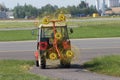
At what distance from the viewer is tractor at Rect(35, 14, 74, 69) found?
722 inches

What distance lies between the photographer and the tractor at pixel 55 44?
18344 millimetres

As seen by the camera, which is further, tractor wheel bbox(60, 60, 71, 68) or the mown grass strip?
the mown grass strip

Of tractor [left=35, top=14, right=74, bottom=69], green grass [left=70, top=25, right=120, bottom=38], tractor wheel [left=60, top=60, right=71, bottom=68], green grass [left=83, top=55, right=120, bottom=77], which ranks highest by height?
tractor [left=35, top=14, right=74, bottom=69]

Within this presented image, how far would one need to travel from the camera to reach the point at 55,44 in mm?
18375

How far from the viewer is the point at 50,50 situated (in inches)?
730

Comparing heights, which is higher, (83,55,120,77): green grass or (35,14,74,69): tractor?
(35,14,74,69): tractor

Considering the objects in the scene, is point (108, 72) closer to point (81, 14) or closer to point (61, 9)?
point (61, 9)

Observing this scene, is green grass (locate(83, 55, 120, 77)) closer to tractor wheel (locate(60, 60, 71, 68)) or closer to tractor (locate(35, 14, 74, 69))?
tractor wheel (locate(60, 60, 71, 68))

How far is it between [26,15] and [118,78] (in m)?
150

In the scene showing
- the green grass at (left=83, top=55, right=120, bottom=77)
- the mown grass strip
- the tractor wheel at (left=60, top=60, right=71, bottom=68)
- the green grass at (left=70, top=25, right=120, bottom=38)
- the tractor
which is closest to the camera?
the green grass at (left=83, top=55, right=120, bottom=77)

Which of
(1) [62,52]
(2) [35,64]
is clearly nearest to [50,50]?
(1) [62,52]

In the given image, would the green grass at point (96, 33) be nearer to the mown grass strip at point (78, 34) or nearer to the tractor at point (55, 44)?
the mown grass strip at point (78, 34)

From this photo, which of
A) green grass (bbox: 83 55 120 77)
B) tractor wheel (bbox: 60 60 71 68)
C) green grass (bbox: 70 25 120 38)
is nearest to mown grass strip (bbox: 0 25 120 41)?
green grass (bbox: 70 25 120 38)

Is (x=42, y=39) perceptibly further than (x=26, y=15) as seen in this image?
No
